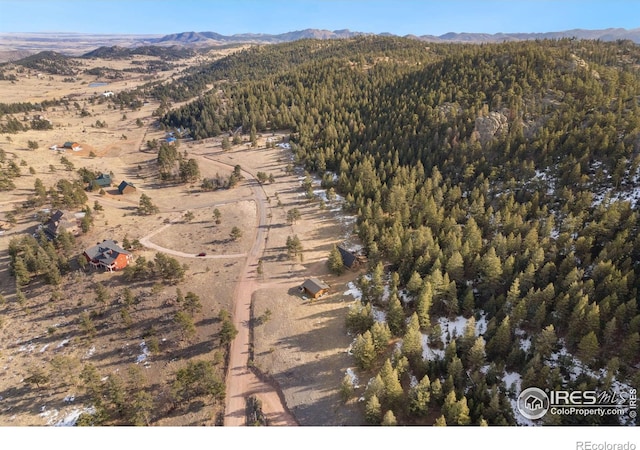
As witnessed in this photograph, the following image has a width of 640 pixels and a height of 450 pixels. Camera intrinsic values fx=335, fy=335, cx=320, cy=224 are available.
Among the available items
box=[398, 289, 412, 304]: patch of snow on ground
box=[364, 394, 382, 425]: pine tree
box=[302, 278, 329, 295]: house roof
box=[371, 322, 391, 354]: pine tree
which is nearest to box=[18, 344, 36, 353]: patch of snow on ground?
box=[302, 278, 329, 295]: house roof

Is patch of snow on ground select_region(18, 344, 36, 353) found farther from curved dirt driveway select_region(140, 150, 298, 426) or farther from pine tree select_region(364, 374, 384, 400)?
pine tree select_region(364, 374, 384, 400)

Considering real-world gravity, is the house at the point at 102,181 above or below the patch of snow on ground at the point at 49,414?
above

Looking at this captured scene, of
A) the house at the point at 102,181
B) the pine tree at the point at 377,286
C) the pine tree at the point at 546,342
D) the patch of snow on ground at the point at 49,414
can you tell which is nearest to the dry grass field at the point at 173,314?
the patch of snow on ground at the point at 49,414

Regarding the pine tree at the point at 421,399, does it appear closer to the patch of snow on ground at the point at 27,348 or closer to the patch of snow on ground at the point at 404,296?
the patch of snow on ground at the point at 404,296

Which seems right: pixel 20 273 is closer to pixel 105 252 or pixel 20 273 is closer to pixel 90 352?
pixel 105 252
